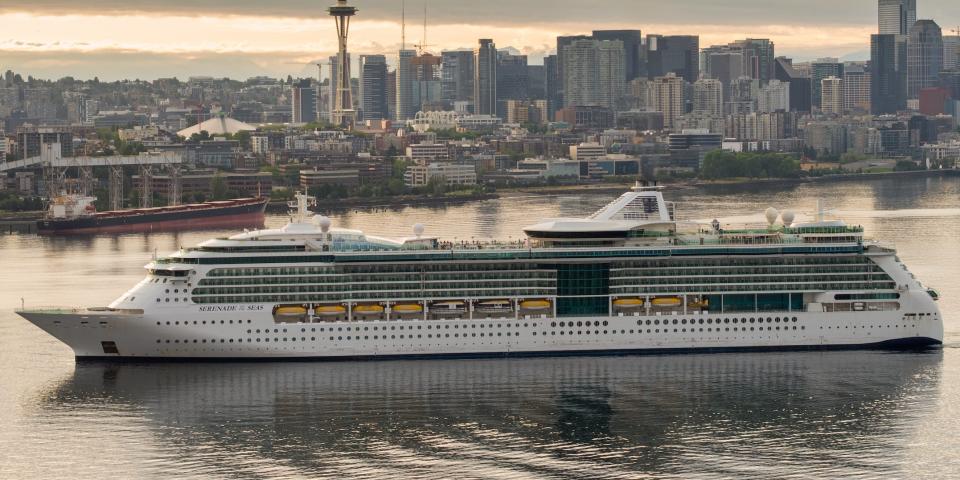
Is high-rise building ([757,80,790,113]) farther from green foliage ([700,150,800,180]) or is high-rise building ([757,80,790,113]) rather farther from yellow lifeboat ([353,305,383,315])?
yellow lifeboat ([353,305,383,315])

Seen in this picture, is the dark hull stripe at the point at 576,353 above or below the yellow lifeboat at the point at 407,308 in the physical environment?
below

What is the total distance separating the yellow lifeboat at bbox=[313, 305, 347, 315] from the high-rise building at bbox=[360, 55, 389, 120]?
132965 mm

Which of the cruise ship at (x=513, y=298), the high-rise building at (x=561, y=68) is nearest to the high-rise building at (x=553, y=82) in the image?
the high-rise building at (x=561, y=68)

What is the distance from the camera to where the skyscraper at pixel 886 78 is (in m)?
167

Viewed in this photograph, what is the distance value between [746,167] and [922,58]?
77.3 metres

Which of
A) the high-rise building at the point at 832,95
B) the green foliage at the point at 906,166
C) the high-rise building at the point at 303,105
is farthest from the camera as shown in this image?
the high-rise building at the point at 832,95

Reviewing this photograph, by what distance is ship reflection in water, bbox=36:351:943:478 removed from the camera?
23094 mm

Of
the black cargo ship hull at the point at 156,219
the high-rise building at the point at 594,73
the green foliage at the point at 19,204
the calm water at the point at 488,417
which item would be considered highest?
the high-rise building at the point at 594,73

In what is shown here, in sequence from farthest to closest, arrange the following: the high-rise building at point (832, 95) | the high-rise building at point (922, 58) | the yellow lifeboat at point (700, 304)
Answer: the high-rise building at point (922, 58)
the high-rise building at point (832, 95)
the yellow lifeboat at point (700, 304)

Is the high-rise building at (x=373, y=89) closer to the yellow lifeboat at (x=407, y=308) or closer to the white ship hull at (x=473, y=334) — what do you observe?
the yellow lifeboat at (x=407, y=308)

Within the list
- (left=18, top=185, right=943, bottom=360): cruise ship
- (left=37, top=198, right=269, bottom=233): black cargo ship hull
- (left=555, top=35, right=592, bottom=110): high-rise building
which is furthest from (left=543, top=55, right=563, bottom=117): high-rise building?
(left=18, top=185, right=943, bottom=360): cruise ship

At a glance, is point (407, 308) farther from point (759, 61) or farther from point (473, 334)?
point (759, 61)

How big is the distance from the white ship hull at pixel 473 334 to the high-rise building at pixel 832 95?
13331 centimetres

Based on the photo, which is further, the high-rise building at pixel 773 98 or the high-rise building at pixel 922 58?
the high-rise building at pixel 922 58
